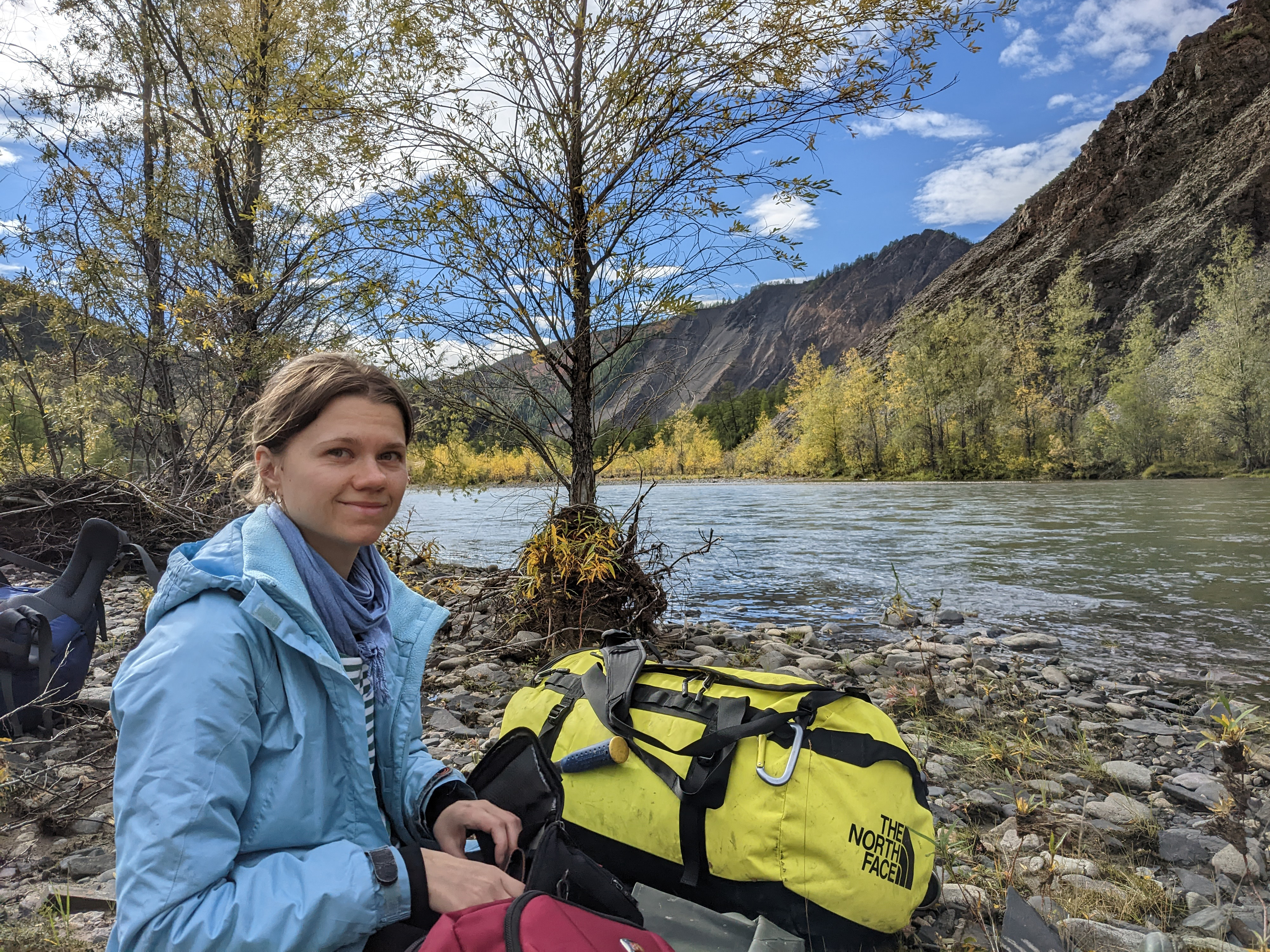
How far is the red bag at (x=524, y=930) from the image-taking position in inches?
39.5

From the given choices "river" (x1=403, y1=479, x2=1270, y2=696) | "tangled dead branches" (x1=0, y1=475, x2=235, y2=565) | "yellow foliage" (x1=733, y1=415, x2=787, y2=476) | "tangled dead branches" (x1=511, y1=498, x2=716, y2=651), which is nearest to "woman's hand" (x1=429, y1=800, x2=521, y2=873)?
"tangled dead branches" (x1=511, y1=498, x2=716, y2=651)

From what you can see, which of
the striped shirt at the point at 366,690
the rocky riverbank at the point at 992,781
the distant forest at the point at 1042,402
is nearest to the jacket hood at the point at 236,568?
the striped shirt at the point at 366,690

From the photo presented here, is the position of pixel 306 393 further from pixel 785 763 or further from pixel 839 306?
pixel 839 306

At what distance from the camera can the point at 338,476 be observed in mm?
1318

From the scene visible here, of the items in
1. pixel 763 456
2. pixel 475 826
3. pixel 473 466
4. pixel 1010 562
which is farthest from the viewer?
pixel 763 456

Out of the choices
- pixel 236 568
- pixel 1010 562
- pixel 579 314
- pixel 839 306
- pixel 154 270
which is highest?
pixel 839 306

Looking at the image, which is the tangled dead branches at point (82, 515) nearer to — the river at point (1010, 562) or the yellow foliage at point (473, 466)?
the river at point (1010, 562)

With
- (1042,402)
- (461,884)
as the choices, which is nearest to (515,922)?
(461,884)

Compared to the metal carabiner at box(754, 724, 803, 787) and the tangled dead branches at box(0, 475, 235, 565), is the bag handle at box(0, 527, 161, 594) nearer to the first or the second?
the metal carabiner at box(754, 724, 803, 787)

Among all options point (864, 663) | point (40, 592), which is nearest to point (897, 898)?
point (864, 663)

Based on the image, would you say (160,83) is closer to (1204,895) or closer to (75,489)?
(75,489)

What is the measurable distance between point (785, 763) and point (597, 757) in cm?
60

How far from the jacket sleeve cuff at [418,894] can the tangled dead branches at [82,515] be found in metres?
7.30

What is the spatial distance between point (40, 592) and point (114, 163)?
22.5 feet
